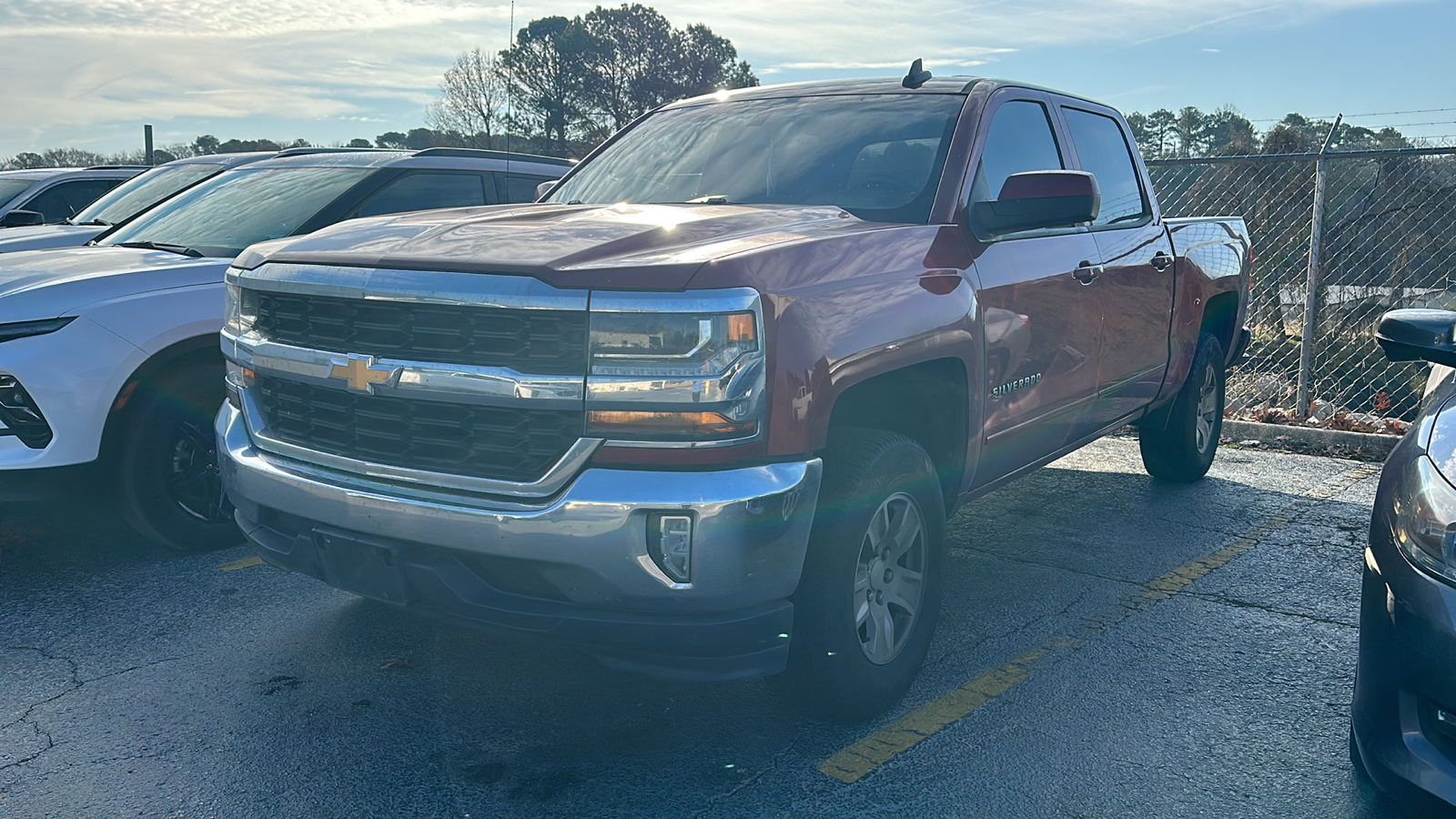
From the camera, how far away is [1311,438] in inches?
316

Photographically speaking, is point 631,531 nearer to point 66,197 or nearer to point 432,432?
point 432,432

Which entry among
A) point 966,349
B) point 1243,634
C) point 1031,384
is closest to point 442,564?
point 966,349

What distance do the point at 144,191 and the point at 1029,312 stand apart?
6669 mm

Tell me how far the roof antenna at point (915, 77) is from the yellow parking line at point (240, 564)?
332cm

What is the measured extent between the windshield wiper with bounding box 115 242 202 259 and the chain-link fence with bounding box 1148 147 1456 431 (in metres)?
7.10

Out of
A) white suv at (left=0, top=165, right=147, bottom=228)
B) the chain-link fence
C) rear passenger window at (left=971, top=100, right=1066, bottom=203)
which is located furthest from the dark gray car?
white suv at (left=0, top=165, right=147, bottom=228)

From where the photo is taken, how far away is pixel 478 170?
645cm

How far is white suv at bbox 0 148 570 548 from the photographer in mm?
4379

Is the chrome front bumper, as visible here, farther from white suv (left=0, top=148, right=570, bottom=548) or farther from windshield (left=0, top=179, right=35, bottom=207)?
windshield (left=0, top=179, right=35, bottom=207)

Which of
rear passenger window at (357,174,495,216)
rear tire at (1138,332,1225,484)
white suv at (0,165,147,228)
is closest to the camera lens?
rear passenger window at (357,174,495,216)

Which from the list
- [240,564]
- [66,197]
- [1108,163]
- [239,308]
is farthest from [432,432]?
[66,197]

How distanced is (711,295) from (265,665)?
216 centimetres

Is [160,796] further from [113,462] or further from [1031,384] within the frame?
[1031,384]

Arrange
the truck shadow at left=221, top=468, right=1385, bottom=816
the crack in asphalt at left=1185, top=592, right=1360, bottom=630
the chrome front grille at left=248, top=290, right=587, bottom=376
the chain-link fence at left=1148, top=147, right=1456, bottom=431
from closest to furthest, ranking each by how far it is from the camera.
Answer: the chrome front grille at left=248, top=290, right=587, bottom=376
the truck shadow at left=221, top=468, right=1385, bottom=816
the crack in asphalt at left=1185, top=592, right=1360, bottom=630
the chain-link fence at left=1148, top=147, right=1456, bottom=431
